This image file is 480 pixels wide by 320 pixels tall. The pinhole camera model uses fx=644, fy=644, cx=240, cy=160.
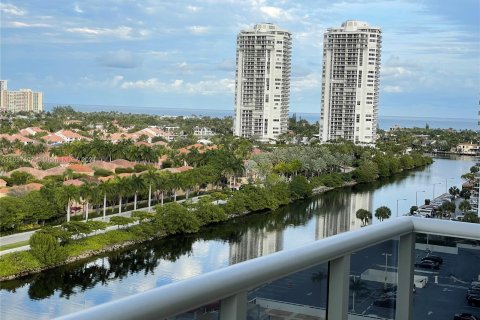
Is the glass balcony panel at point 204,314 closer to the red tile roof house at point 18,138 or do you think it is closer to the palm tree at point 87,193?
the palm tree at point 87,193

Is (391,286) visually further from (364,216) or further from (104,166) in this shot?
(104,166)

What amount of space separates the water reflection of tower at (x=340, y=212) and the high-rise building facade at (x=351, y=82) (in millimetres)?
9050

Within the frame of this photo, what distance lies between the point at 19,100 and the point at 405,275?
3240cm

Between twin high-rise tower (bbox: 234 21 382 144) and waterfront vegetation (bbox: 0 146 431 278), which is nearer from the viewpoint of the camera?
waterfront vegetation (bbox: 0 146 431 278)

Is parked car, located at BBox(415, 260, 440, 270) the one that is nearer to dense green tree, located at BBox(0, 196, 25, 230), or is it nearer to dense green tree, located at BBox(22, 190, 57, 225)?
dense green tree, located at BBox(0, 196, 25, 230)

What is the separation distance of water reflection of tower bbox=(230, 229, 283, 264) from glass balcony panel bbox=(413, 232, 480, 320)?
6144 millimetres

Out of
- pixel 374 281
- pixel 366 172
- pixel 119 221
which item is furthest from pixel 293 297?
pixel 366 172

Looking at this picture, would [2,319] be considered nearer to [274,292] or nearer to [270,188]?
[274,292]

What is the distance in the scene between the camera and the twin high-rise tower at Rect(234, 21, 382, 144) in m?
21.6

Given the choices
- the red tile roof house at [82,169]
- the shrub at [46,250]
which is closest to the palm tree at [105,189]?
the red tile roof house at [82,169]

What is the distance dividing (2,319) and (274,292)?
5.16m

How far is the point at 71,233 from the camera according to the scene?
701 cm

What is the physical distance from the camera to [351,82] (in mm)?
21812

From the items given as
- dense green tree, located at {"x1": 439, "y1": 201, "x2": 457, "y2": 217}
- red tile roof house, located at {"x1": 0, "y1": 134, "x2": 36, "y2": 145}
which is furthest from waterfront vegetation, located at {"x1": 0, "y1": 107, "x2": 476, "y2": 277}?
dense green tree, located at {"x1": 439, "y1": 201, "x2": 457, "y2": 217}
